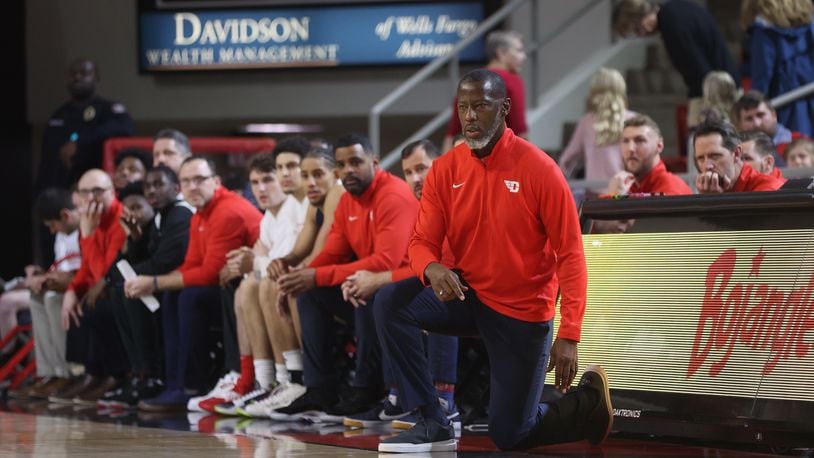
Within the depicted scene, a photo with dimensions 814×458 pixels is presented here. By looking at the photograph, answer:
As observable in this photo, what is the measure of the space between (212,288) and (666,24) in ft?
11.7

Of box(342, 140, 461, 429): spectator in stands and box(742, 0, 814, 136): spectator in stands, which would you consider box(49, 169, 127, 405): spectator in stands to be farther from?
box(742, 0, 814, 136): spectator in stands

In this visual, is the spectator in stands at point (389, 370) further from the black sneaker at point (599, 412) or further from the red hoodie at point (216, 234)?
the red hoodie at point (216, 234)

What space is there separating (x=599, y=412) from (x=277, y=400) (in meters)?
2.46

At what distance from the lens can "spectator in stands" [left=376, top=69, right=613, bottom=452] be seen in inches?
215

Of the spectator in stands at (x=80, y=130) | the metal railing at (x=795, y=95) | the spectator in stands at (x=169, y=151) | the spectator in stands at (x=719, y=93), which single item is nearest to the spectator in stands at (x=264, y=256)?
the spectator in stands at (x=169, y=151)

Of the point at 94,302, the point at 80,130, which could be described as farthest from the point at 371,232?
the point at 80,130

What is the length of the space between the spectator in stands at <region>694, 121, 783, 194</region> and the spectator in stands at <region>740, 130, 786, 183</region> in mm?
468

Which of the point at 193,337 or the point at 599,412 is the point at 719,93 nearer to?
the point at 193,337

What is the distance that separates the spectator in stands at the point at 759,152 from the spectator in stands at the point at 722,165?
1.54 feet

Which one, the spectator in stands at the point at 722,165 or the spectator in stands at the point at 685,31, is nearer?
the spectator in stands at the point at 722,165

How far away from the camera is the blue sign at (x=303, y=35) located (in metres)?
13.7

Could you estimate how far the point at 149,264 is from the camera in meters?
8.77

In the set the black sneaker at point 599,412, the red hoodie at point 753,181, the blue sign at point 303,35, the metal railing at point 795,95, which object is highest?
the blue sign at point 303,35

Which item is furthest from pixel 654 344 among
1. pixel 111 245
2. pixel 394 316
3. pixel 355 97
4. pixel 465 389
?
pixel 355 97
